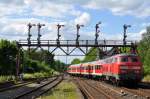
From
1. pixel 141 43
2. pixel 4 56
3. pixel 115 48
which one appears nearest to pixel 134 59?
pixel 141 43

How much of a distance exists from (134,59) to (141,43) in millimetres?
32483

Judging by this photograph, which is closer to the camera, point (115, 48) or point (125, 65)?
point (125, 65)

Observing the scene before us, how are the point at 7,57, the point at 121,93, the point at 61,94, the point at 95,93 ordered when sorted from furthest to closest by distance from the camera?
1. the point at 7,57
2. the point at 95,93
3. the point at 61,94
4. the point at 121,93

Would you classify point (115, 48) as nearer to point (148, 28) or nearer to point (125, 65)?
point (148, 28)

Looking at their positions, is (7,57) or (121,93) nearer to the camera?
(121,93)

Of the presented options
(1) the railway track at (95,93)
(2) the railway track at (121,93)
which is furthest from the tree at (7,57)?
(2) the railway track at (121,93)

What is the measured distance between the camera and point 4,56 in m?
81.9

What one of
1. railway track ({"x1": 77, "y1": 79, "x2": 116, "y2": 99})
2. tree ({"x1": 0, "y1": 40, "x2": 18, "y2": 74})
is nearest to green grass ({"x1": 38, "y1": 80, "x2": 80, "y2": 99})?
railway track ({"x1": 77, "y1": 79, "x2": 116, "y2": 99})

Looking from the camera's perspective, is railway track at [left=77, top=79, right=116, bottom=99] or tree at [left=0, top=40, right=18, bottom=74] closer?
railway track at [left=77, top=79, right=116, bottom=99]

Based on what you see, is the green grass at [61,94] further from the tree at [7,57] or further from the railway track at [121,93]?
the tree at [7,57]

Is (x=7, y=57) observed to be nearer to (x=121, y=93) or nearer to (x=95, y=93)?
(x=95, y=93)

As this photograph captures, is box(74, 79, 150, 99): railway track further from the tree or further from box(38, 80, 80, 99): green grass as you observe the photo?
the tree

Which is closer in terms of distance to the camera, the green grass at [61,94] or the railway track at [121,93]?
Result: the green grass at [61,94]

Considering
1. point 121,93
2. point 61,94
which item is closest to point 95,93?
point 121,93
